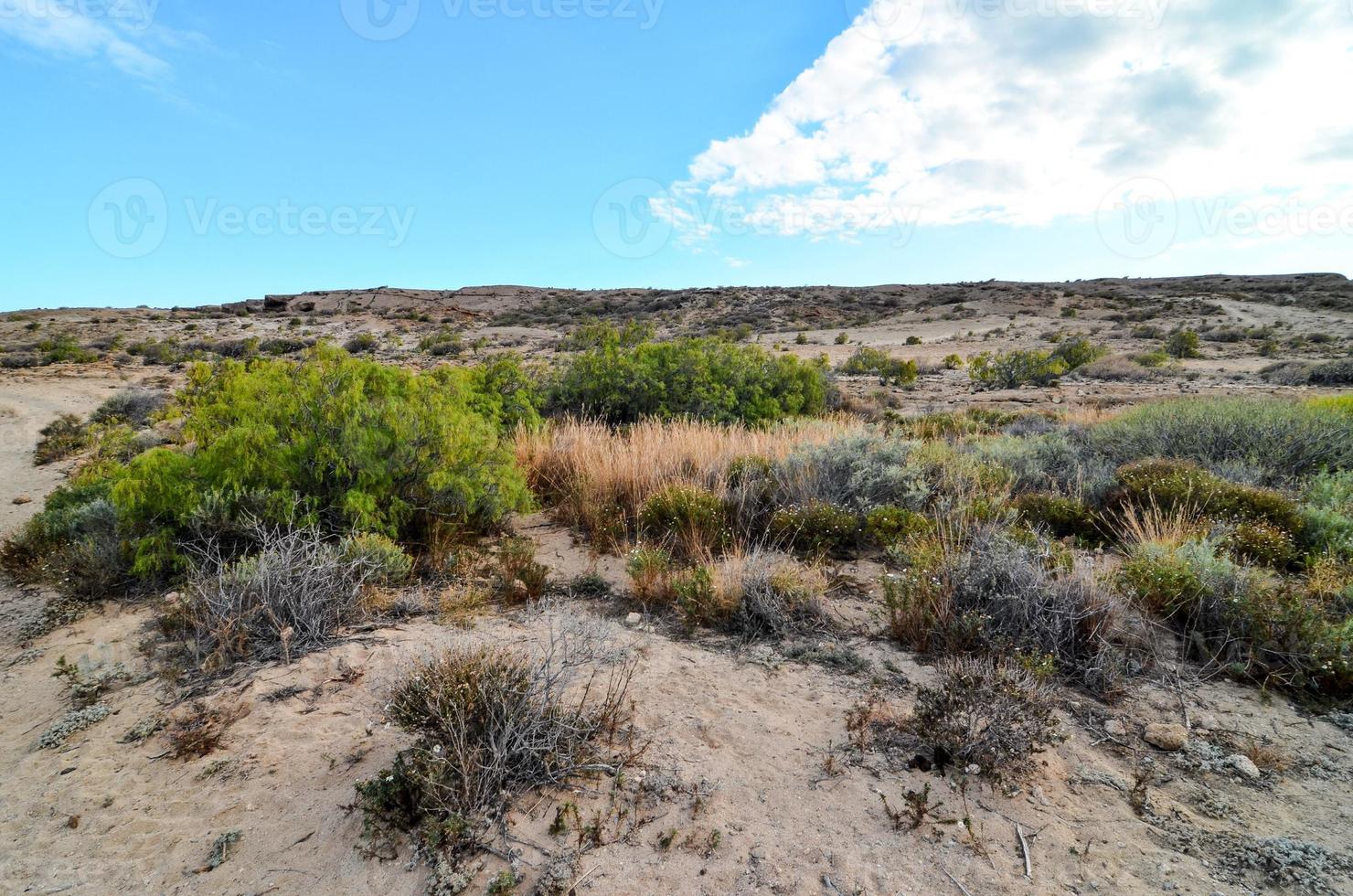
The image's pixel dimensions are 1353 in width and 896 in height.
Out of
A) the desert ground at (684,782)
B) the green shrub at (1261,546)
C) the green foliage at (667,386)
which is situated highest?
the green foliage at (667,386)

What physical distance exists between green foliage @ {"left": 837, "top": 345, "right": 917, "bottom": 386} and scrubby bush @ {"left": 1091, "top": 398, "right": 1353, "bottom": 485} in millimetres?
9913

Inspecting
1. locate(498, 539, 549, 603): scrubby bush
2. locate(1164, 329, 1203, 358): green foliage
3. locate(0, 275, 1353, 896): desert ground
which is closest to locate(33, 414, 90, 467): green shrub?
locate(0, 275, 1353, 896): desert ground

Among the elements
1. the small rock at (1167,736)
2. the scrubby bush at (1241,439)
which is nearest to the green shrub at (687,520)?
the small rock at (1167,736)

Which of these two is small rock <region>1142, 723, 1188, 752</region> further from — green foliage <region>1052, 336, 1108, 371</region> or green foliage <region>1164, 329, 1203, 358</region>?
green foliage <region>1164, 329, 1203, 358</region>

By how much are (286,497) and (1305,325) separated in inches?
1545

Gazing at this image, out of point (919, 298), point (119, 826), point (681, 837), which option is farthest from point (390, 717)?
point (919, 298)

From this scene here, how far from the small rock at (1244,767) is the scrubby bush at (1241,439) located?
500 centimetres

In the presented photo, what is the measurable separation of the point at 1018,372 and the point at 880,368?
3716mm

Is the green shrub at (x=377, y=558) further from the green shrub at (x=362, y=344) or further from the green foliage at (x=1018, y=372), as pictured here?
the green shrub at (x=362, y=344)

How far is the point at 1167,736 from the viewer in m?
2.95

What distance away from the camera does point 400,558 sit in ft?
14.9

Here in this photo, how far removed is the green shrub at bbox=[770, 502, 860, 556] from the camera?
209 inches

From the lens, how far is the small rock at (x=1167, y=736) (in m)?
2.92

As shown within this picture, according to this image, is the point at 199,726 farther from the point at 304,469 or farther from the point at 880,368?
the point at 880,368
